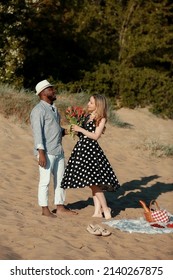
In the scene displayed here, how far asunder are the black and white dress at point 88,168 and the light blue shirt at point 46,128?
0.29 metres

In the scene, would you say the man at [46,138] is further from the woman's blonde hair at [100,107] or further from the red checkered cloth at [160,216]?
the red checkered cloth at [160,216]

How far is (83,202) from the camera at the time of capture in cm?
962

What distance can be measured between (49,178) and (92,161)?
2.08 ft

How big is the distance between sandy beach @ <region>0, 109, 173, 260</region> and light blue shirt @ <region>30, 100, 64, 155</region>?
0.93 m

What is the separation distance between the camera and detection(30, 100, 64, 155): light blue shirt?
25.7 ft

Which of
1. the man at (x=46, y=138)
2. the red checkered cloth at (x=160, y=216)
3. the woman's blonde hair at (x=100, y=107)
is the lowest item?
the red checkered cloth at (x=160, y=216)

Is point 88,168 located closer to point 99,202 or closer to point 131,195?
point 99,202

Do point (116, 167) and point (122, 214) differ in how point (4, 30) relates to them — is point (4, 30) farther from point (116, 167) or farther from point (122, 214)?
point (122, 214)

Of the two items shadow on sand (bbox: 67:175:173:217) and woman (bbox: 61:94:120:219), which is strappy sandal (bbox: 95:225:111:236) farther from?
shadow on sand (bbox: 67:175:173:217)

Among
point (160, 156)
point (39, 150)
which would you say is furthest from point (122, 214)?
point (160, 156)

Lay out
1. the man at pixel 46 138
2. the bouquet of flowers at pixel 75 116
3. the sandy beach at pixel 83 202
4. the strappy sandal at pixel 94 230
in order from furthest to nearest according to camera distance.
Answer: the bouquet of flowers at pixel 75 116, the man at pixel 46 138, the strappy sandal at pixel 94 230, the sandy beach at pixel 83 202

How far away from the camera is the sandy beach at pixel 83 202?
6.71 metres

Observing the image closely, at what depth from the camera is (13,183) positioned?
33.7ft

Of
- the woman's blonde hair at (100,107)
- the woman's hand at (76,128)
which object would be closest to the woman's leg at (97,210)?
the woman's hand at (76,128)
